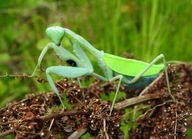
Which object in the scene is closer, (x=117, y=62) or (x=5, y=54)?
(x=117, y=62)

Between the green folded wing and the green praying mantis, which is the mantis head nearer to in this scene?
the green praying mantis

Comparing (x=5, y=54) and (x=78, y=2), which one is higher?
(x=78, y=2)

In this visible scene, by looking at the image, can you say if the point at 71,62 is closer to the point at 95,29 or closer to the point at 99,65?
the point at 99,65

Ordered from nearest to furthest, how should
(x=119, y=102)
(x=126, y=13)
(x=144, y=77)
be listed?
(x=119, y=102)
(x=144, y=77)
(x=126, y=13)

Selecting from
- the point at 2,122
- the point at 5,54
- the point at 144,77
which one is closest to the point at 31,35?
the point at 5,54

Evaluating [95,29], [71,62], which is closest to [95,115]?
[71,62]

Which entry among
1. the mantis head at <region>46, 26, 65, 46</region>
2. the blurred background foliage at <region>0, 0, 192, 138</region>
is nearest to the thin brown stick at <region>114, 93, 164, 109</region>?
the mantis head at <region>46, 26, 65, 46</region>

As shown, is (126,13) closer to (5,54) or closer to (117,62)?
(5,54)

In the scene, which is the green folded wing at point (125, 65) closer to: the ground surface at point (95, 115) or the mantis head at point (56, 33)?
the ground surface at point (95, 115)
